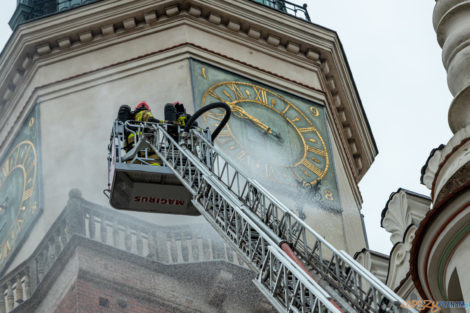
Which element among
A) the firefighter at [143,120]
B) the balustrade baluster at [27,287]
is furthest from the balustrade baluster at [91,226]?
the firefighter at [143,120]

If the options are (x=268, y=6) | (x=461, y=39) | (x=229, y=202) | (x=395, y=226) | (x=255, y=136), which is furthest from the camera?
(x=268, y=6)

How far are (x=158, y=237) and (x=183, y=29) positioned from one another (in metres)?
4.96

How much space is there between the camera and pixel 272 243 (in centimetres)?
1811

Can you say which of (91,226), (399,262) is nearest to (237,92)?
(91,226)

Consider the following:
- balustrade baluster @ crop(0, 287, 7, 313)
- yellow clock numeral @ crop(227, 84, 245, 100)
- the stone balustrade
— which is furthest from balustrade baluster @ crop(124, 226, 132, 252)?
yellow clock numeral @ crop(227, 84, 245, 100)

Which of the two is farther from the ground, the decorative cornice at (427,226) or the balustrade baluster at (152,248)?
the balustrade baluster at (152,248)

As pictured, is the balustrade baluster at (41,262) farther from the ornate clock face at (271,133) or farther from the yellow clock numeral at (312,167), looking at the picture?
the yellow clock numeral at (312,167)

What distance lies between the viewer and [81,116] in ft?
96.1

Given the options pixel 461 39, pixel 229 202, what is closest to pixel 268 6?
pixel 229 202

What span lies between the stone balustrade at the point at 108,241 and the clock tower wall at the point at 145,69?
144cm

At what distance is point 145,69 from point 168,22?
1149mm

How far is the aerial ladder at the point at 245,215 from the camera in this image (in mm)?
16750

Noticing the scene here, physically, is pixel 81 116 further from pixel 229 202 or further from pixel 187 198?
pixel 229 202

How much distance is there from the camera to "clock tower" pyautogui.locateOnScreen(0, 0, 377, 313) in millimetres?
26688
